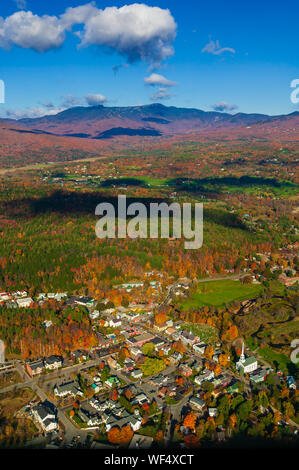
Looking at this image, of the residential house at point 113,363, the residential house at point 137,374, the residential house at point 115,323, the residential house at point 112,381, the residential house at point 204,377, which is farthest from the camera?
the residential house at point 115,323

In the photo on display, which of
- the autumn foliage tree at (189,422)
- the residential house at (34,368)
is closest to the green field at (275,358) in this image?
the autumn foliage tree at (189,422)

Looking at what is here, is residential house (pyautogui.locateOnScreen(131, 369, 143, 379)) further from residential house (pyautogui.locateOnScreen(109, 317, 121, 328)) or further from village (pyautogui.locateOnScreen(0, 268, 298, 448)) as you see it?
residential house (pyautogui.locateOnScreen(109, 317, 121, 328))

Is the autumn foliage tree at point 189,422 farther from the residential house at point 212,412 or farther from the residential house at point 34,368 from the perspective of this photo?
the residential house at point 34,368

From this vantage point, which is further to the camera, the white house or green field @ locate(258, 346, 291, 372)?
the white house

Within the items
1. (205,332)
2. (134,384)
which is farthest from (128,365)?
(205,332)

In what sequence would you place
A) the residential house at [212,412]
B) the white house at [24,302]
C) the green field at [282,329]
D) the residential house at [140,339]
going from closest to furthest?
the residential house at [212,412] < the residential house at [140,339] < the green field at [282,329] < the white house at [24,302]

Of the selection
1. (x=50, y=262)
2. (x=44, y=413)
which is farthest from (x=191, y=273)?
(x=44, y=413)

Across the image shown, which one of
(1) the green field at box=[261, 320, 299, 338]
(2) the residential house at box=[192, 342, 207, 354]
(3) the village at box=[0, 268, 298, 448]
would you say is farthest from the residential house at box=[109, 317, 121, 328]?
(1) the green field at box=[261, 320, 299, 338]
